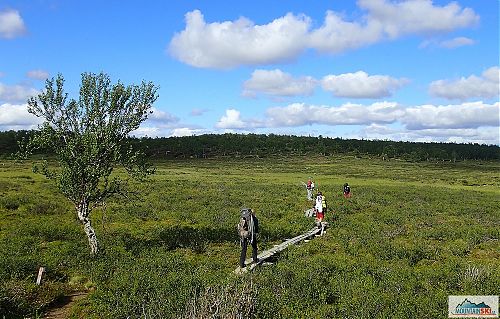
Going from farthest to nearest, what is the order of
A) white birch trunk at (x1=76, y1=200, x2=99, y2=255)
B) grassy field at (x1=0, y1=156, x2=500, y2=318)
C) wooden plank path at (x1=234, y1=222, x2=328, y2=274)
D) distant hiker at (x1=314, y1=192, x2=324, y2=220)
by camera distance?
distant hiker at (x1=314, y1=192, x2=324, y2=220)
white birch trunk at (x1=76, y1=200, x2=99, y2=255)
wooden plank path at (x1=234, y1=222, x2=328, y2=274)
grassy field at (x1=0, y1=156, x2=500, y2=318)

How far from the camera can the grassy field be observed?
11539mm

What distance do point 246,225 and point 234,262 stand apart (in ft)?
6.52

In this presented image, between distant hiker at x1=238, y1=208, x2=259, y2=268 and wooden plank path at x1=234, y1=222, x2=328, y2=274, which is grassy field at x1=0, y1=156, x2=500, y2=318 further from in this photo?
distant hiker at x1=238, y1=208, x2=259, y2=268

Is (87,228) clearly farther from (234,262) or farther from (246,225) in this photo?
(246,225)

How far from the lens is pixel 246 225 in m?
17.3

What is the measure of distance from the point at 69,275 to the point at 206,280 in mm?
5785

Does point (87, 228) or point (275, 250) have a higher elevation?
point (87, 228)

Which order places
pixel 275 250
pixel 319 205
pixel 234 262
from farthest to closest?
pixel 319 205 → pixel 275 250 → pixel 234 262

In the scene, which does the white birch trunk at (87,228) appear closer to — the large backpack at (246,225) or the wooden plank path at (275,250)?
the large backpack at (246,225)

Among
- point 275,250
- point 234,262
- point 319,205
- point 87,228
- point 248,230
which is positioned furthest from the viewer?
point 319,205

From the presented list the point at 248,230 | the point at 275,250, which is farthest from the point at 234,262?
the point at 275,250

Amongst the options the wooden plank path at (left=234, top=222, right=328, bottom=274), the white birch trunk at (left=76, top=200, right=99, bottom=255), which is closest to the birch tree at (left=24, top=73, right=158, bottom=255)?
the white birch trunk at (left=76, top=200, right=99, bottom=255)

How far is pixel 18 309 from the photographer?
39.7 feet

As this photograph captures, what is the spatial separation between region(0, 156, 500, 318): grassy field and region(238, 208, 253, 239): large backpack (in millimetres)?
1504
